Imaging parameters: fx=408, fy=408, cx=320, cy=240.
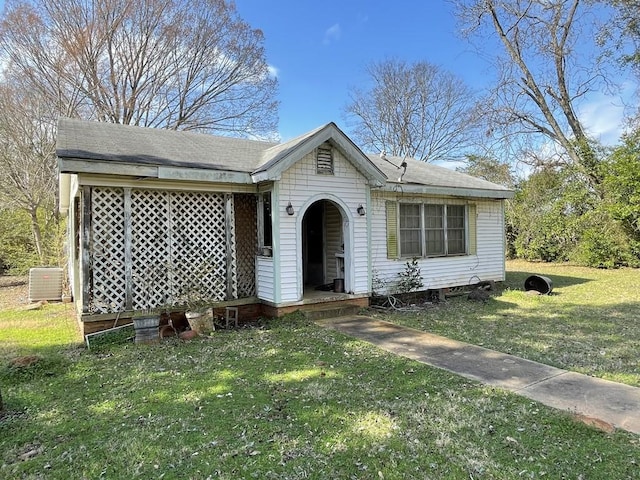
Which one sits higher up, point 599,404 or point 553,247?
point 553,247

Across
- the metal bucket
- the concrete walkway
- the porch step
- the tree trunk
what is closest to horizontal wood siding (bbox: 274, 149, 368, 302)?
the porch step

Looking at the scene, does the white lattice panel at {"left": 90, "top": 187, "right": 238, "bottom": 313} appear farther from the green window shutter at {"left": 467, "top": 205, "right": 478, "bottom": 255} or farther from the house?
the green window shutter at {"left": 467, "top": 205, "right": 478, "bottom": 255}

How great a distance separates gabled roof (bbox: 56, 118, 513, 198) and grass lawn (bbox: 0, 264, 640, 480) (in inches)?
120

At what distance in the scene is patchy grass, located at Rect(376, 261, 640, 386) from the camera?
537cm

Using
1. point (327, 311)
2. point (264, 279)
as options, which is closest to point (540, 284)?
point (327, 311)

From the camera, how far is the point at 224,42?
20.5 metres

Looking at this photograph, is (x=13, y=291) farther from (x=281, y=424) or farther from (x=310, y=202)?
(x=281, y=424)

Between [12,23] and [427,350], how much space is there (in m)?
20.2

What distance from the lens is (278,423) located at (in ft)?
12.0

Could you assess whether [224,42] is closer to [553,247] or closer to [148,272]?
[148,272]

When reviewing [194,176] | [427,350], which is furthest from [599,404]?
[194,176]

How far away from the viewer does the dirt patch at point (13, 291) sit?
11.0 metres

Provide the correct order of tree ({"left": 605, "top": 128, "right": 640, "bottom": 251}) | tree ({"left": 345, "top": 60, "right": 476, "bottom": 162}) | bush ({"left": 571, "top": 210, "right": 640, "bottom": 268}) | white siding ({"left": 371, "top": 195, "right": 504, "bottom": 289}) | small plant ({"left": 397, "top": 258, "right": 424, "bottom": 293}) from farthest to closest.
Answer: tree ({"left": 345, "top": 60, "right": 476, "bottom": 162})
bush ({"left": 571, "top": 210, "right": 640, "bottom": 268})
tree ({"left": 605, "top": 128, "right": 640, "bottom": 251})
small plant ({"left": 397, "top": 258, "right": 424, "bottom": 293})
white siding ({"left": 371, "top": 195, "right": 504, "bottom": 289})

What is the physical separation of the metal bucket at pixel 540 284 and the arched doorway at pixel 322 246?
5666 millimetres
